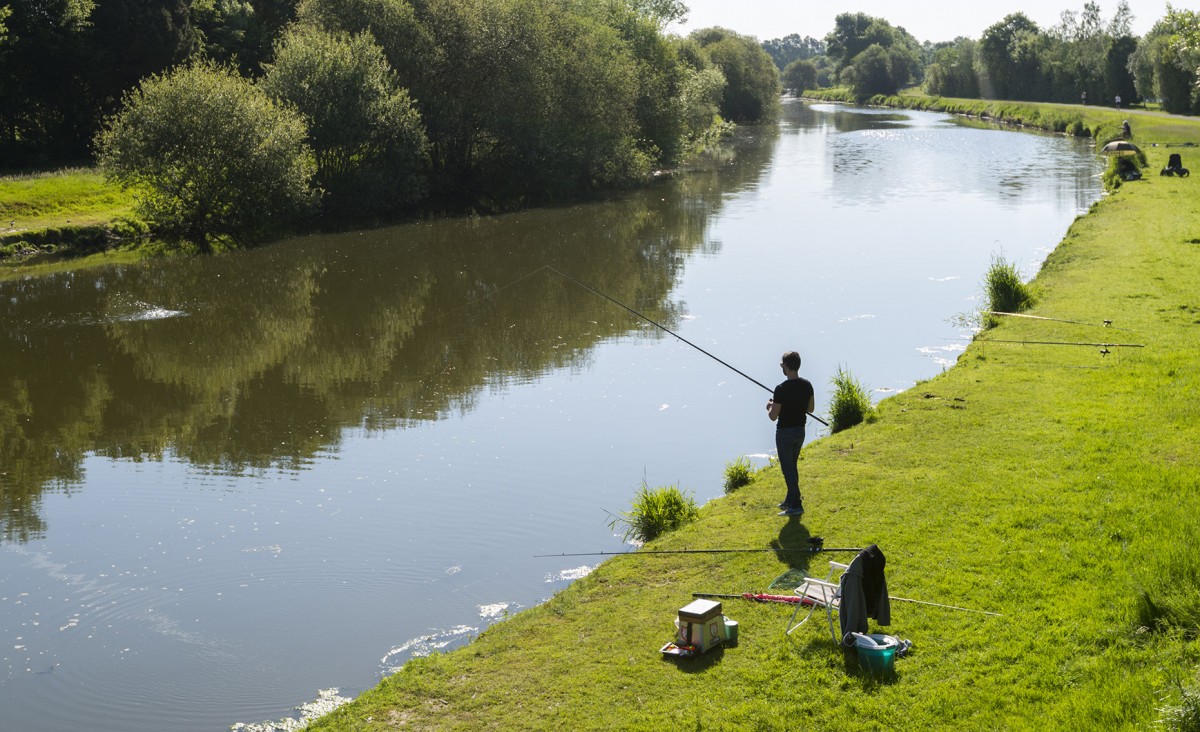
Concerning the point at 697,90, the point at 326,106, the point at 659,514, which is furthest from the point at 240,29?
the point at 659,514

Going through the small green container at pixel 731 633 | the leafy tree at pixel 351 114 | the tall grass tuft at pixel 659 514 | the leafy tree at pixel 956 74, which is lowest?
the tall grass tuft at pixel 659 514

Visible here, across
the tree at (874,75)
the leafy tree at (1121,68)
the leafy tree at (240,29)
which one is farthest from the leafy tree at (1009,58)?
the leafy tree at (240,29)

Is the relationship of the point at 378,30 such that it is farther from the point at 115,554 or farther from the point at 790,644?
the point at 790,644

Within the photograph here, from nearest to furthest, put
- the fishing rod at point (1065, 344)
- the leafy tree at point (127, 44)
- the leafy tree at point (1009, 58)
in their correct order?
the fishing rod at point (1065, 344)
the leafy tree at point (127, 44)
the leafy tree at point (1009, 58)

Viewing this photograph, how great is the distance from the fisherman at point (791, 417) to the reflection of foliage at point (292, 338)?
8.12m

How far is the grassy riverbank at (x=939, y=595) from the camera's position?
8.02 m

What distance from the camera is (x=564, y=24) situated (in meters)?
52.4

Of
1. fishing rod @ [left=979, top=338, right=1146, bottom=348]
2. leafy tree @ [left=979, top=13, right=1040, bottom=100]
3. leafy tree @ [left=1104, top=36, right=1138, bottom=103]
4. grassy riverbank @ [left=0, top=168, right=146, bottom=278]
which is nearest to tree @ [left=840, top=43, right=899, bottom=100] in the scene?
leafy tree @ [left=979, top=13, right=1040, bottom=100]

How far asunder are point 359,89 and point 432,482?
30.7m

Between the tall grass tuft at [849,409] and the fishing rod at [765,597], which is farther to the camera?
the tall grass tuft at [849,409]

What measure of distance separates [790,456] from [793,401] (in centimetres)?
61

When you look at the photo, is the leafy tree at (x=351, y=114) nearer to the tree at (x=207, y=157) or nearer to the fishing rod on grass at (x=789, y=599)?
the tree at (x=207, y=157)

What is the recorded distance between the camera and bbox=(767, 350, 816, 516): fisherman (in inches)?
475

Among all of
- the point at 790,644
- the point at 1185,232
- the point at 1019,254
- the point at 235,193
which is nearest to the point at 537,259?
the point at 235,193
